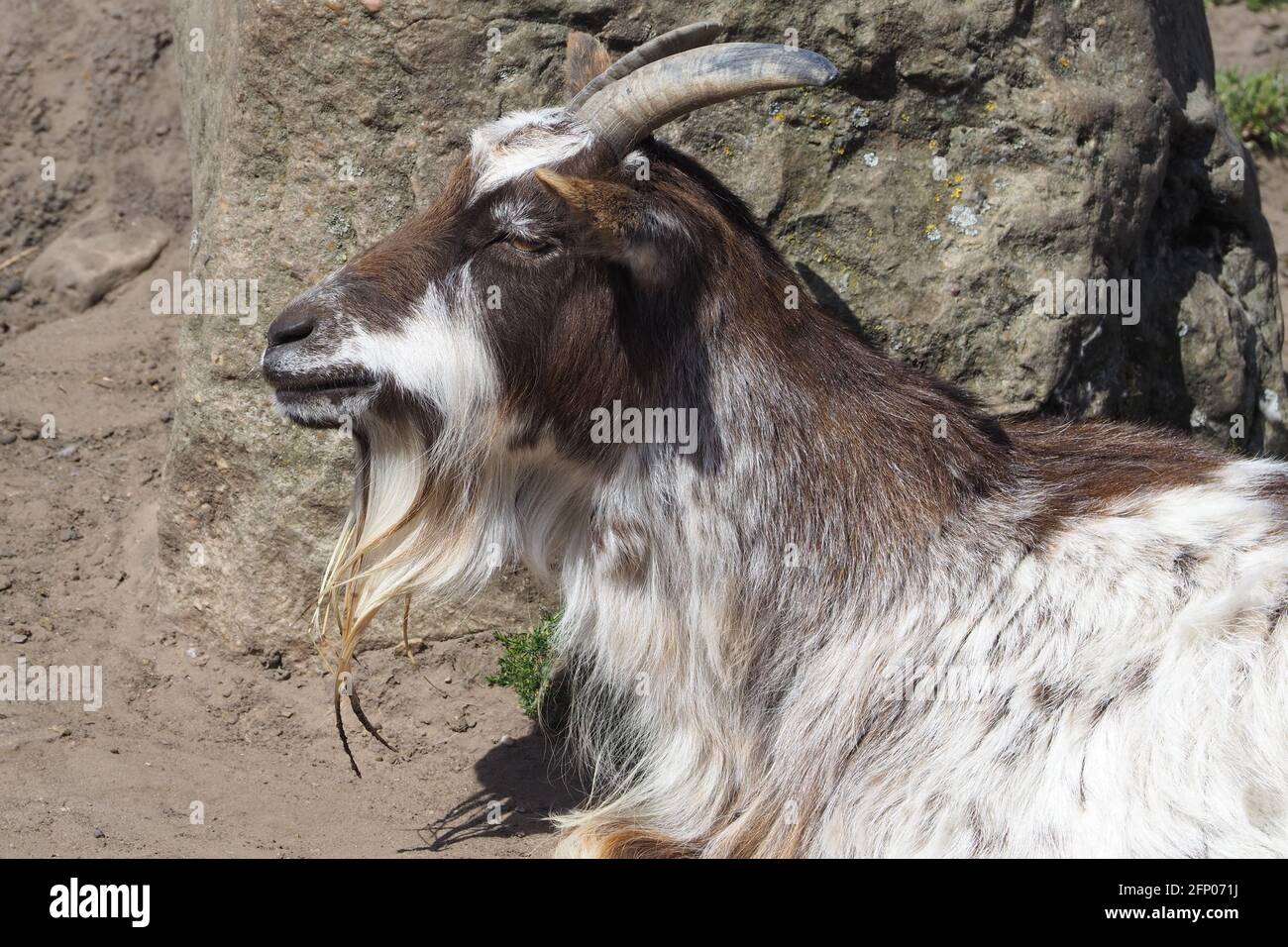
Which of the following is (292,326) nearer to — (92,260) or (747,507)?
(747,507)

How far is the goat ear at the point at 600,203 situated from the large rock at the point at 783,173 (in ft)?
4.59

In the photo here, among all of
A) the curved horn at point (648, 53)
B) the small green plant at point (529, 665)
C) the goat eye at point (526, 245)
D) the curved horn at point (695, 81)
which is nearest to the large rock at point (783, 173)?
the small green plant at point (529, 665)

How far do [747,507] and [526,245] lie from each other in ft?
2.96

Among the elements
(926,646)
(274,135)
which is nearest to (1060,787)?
(926,646)

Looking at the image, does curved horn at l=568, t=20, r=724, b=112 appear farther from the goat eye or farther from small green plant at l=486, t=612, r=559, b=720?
small green plant at l=486, t=612, r=559, b=720

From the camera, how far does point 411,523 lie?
13.1 feet

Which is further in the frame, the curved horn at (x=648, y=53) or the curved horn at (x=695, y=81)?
the curved horn at (x=648, y=53)

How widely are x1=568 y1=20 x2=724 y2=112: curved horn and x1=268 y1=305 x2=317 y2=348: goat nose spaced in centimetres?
92

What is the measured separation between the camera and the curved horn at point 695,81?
356 centimetres

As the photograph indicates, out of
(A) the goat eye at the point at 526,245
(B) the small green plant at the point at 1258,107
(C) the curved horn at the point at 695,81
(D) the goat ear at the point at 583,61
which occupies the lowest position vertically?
(A) the goat eye at the point at 526,245

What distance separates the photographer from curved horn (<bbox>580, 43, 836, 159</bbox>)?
356 cm

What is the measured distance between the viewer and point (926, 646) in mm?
3646

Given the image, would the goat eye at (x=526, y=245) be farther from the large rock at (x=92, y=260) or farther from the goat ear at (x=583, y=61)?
the large rock at (x=92, y=260)

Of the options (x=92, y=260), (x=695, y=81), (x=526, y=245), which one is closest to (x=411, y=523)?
(x=526, y=245)
